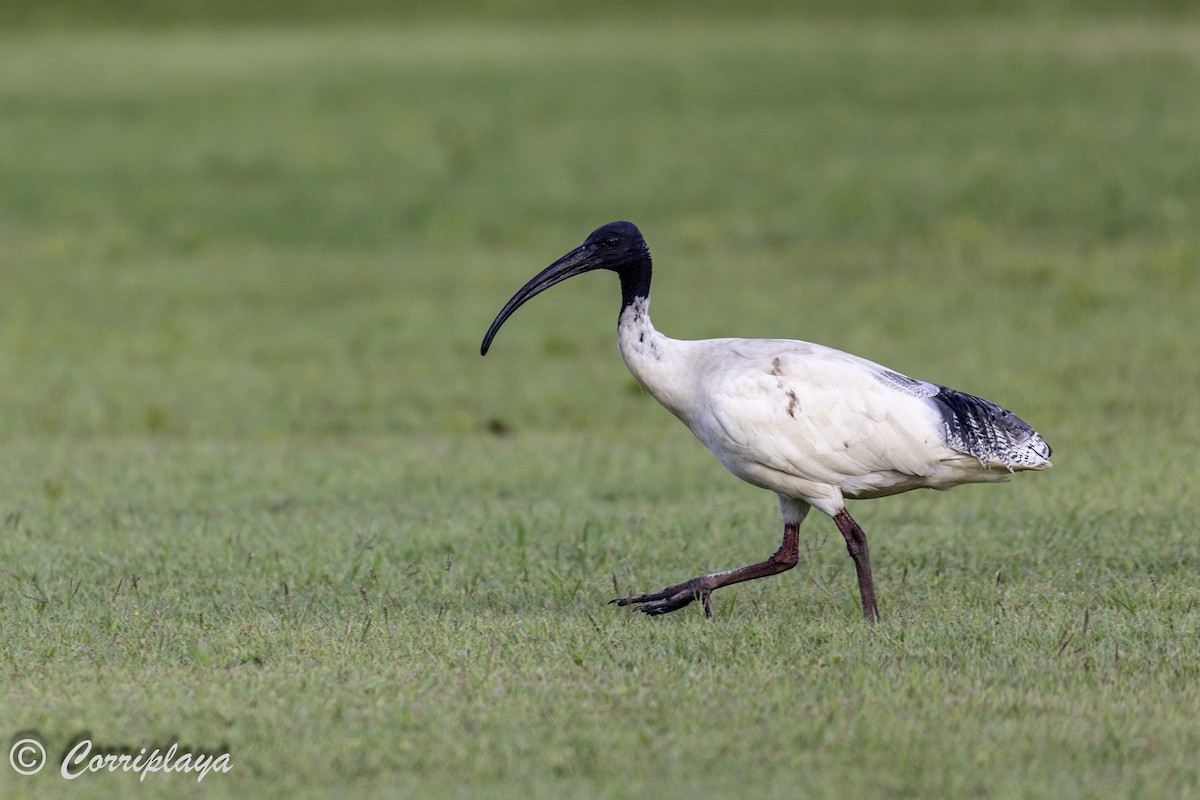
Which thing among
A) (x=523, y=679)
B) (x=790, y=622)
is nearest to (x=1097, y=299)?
(x=790, y=622)

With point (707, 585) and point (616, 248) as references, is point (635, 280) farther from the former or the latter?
point (707, 585)

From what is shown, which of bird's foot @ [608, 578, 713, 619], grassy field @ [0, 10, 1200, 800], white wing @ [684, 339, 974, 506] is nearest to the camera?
grassy field @ [0, 10, 1200, 800]

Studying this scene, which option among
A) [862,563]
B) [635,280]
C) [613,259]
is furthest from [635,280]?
[862,563]

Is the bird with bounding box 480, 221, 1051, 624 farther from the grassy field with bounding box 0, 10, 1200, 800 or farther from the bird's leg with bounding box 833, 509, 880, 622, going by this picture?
the grassy field with bounding box 0, 10, 1200, 800

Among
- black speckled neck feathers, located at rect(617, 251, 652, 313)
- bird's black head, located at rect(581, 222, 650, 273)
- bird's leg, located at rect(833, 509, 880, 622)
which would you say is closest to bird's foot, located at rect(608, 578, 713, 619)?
bird's leg, located at rect(833, 509, 880, 622)

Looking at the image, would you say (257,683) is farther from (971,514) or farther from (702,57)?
(702,57)

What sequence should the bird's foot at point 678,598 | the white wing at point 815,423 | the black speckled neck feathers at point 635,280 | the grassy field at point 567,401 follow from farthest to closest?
the black speckled neck feathers at point 635,280 < the bird's foot at point 678,598 < the white wing at point 815,423 < the grassy field at point 567,401

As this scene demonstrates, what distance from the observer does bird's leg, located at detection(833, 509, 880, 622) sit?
20.2ft

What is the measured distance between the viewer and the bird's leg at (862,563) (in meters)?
6.15

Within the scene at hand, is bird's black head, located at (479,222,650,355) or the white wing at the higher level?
bird's black head, located at (479,222,650,355)

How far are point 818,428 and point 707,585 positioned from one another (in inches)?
29.3

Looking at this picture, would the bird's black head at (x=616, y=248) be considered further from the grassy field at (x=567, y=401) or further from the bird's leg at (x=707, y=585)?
the grassy field at (x=567, y=401)

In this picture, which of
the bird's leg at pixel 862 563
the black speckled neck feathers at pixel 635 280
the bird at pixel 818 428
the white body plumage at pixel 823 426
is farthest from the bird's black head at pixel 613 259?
the bird's leg at pixel 862 563

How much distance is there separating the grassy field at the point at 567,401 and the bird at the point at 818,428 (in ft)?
1.43
